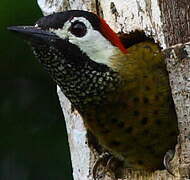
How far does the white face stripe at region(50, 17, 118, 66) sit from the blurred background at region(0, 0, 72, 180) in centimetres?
83

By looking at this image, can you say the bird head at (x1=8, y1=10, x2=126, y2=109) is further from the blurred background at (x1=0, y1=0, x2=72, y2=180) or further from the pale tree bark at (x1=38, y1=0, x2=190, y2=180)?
the blurred background at (x1=0, y1=0, x2=72, y2=180)

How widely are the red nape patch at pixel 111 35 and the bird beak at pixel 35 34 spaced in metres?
0.20

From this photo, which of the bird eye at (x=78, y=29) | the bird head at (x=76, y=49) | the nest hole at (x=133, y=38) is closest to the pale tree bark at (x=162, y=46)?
the nest hole at (x=133, y=38)

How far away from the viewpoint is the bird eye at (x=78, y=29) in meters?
2.67

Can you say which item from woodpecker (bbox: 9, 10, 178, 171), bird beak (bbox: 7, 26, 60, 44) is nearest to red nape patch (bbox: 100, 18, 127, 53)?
woodpecker (bbox: 9, 10, 178, 171)

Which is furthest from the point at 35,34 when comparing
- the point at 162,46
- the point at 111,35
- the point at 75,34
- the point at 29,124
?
the point at 29,124

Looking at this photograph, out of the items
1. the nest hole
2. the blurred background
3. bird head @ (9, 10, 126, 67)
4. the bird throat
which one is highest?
bird head @ (9, 10, 126, 67)

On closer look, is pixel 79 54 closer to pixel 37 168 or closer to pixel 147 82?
pixel 147 82

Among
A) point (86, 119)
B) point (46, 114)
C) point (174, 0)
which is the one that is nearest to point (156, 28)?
point (174, 0)

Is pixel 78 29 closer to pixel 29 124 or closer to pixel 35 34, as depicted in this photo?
pixel 35 34

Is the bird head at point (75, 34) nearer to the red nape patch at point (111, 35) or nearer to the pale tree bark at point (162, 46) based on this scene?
the red nape patch at point (111, 35)

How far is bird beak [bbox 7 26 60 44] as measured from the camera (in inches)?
102

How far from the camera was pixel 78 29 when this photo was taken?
8.80 feet

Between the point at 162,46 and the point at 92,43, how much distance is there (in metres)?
0.21
